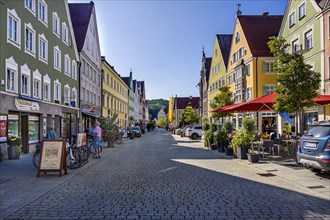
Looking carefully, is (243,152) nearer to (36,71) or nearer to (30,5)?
(36,71)

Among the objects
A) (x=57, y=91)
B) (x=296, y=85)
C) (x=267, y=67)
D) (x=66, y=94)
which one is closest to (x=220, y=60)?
(x=267, y=67)

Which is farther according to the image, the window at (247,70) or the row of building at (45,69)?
the window at (247,70)

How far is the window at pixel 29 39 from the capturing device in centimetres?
1986

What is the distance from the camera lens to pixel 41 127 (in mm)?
22031

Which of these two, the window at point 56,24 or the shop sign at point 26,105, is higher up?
the window at point 56,24

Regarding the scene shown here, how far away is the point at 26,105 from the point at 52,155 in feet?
30.9

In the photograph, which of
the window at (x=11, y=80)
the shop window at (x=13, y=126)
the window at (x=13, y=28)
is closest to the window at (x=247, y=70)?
the window at (x=13, y=28)

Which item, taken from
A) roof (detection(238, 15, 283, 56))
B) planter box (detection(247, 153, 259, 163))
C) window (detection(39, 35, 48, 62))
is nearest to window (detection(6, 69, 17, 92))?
window (detection(39, 35, 48, 62))

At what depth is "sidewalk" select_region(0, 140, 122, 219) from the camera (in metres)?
7.18

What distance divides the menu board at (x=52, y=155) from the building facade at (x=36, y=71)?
19.8 ft

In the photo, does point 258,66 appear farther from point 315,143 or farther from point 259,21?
point 315,143

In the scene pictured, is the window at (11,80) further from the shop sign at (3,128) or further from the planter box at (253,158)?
the planter box at (253,158)

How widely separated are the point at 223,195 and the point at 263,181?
2588mm

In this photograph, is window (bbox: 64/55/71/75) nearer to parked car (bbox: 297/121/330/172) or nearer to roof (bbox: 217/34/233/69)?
parked car (bbox: 297/121/330/172)
